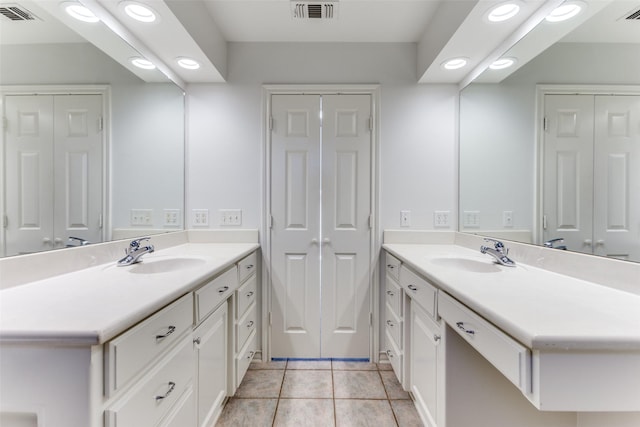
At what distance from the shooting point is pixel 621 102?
1.01 metres

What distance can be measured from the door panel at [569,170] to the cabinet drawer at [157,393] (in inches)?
66.3

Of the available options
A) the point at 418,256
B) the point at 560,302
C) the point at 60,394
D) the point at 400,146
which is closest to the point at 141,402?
the point at 60,394

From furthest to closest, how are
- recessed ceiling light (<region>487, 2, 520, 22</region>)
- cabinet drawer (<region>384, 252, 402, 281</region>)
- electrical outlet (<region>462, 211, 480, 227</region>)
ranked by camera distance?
electrical outlet (<region>462, 211, 480, 227</region>) → cabinet drawer (<region>384, 252, 402, 281</region>) → recessed ceiling light (<region>487, 2, 520, 22</region>)

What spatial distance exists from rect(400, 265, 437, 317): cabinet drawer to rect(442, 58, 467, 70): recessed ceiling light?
4.56 feet

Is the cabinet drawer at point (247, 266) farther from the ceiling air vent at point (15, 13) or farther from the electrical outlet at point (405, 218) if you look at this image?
the ceiling air vent at point (15, 13)

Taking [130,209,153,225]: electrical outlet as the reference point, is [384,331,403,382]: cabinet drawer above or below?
below

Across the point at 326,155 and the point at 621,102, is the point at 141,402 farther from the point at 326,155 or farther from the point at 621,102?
the point at 621,102

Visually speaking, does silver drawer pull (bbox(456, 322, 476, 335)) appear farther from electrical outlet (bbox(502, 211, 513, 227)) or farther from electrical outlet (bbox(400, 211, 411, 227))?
electrical outlet (bbox(400, 211, 411, 227))

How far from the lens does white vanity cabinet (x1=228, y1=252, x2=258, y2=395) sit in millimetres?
1584

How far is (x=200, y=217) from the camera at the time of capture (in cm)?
216

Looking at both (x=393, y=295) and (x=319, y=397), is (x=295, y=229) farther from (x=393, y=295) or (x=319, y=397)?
(x=319, y=397)

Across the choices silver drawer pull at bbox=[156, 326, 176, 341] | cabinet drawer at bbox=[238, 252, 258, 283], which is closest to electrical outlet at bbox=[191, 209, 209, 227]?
cabinet drawer at bbox=[238, 252, 258, 283]

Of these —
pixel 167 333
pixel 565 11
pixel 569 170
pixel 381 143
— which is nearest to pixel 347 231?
pixel 381 143

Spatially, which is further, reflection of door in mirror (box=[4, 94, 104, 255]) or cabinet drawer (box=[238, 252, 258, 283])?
cabinet drawer (box=[238, 252, 258, 283])
